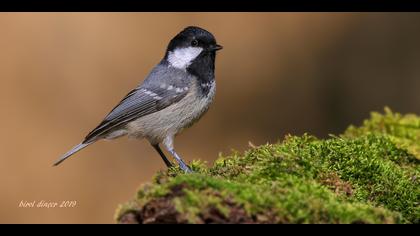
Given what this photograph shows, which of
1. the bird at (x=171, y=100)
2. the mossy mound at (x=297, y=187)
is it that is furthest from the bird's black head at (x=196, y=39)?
the mossy mound at (x=297, y=187)

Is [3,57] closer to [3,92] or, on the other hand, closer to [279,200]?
[3,92]

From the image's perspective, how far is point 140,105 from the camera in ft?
15.9

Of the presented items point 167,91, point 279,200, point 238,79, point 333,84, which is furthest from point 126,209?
point 333,84

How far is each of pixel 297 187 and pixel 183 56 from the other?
2.59 meters

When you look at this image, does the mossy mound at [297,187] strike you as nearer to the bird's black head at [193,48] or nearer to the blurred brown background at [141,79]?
the bird's black head at [193,48]

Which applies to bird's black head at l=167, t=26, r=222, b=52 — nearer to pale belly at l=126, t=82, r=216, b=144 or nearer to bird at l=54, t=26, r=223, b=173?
bird at l=54, t=26, r=223, b=173

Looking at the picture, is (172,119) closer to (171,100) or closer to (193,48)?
(171,100)

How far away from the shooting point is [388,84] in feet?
31.7

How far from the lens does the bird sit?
4.83 meters

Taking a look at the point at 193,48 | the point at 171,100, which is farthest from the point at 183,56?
the point at 171,100

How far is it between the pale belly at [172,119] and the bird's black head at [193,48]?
0.31 m

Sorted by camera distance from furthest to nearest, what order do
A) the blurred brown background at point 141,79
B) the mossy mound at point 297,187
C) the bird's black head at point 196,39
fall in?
the blurred brown background at point 141,79 → the bird's black head at point 196,39 → the mossy mound at point 297,187

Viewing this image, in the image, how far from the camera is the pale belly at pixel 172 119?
190 inches

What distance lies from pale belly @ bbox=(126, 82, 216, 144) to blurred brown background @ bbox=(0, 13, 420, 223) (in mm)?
2943
